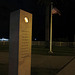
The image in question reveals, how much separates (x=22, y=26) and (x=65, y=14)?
3735 cm

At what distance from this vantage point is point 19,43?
17.5 feet

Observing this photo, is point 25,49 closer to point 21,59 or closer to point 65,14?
point 21,59

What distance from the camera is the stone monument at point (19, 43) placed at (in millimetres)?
5355

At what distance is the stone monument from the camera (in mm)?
5355

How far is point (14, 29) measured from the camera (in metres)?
5.49

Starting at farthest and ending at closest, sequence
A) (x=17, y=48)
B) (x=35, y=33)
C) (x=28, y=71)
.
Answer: (x=35, y=33)
(x=28, y=71)
(x=17, y=48)

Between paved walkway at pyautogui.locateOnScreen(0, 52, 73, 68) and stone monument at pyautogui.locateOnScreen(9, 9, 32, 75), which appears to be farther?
paved walkway at pyautogui.locateOnScreen(0, 52, 73, 68)

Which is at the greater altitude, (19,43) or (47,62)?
(19,43)

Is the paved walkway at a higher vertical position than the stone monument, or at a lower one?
lower

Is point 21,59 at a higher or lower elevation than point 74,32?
lower

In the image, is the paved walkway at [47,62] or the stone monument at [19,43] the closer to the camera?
the stone monument at [19,43]

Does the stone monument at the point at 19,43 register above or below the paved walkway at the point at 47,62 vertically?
above

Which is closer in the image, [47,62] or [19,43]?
[19,43]

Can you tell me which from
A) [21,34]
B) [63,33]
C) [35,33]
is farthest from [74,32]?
[21,34]
